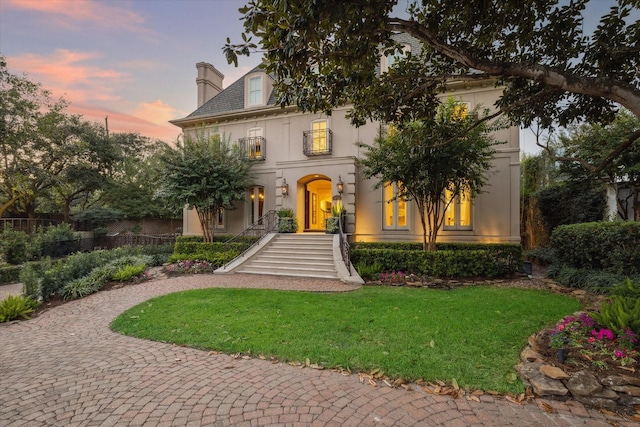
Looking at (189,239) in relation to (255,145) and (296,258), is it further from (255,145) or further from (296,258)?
(296,258)

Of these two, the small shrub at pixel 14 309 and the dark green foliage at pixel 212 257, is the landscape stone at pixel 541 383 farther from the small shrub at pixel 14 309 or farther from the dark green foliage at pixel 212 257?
the dark green foliage at pixel 212 257

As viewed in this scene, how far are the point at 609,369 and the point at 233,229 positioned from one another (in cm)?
1431

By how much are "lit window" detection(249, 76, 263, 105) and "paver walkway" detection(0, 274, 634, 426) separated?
13533 mm

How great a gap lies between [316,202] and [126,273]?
9840 millimetres

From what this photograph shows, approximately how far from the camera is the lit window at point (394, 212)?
489 inches

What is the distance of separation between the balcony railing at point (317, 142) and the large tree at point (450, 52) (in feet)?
25.3

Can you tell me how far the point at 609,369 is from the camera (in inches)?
117

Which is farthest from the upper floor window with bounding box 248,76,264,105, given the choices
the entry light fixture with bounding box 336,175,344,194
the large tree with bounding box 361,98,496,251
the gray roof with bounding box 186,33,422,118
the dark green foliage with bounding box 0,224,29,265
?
the dark green foliage with bounding box 0,224,29,265

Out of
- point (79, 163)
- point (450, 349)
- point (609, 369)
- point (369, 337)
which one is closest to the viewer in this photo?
point (609, 369)

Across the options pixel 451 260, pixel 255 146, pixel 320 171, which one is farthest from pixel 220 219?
pixel 451 260

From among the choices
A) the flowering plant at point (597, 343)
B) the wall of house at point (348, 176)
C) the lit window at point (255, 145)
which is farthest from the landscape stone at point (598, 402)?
the lit window at point (255, 145)

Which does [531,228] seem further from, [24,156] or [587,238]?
[24,156]

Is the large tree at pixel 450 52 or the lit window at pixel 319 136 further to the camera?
the lit window at pixel 319 136

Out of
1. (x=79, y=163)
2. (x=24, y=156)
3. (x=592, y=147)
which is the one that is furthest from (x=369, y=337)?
(x=79, y=163)
